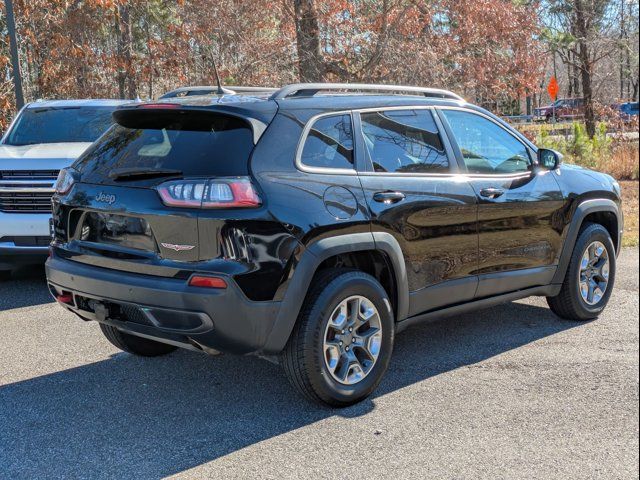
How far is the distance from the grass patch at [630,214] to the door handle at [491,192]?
453 cm

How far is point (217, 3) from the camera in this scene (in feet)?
47.1

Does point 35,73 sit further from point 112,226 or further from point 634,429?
point 634,429

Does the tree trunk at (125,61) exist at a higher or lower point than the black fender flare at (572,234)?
higher

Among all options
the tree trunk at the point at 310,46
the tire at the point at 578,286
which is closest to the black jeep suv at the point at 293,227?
the tire at the point at 578,286

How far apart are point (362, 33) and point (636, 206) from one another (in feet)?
19.5

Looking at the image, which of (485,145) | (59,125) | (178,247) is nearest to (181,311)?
(178,247)

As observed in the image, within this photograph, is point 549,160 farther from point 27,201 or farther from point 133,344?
point 27,201

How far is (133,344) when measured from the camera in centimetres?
533

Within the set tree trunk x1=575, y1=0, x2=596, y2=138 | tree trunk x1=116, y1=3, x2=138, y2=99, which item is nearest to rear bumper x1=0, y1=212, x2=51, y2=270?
tree trunk x1=116, y1=3, x2=138, y2=99

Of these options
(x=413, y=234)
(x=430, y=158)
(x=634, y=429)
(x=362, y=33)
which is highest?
(x=362, y=33)

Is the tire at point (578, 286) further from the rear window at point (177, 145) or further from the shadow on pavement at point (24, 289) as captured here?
the shadow on pavement at point (24, 289)

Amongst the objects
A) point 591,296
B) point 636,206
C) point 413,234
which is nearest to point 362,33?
point 636,206

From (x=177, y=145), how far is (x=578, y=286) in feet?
11.6

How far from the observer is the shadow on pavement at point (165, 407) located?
384cm
